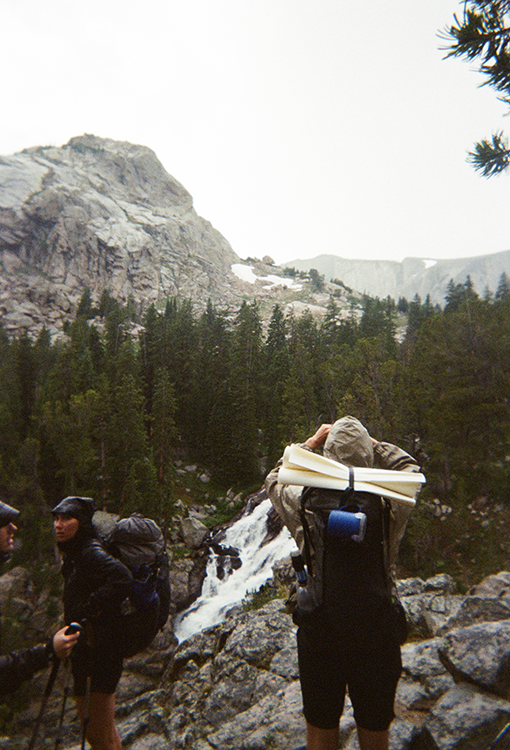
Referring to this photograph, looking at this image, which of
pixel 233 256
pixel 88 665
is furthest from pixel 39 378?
pixel 233 256

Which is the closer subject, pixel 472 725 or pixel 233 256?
pixel 472 725

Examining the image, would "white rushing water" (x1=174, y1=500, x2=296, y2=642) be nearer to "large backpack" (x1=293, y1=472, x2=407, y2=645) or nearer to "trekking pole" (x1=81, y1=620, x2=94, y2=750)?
"trekking pole" (x1=81, y1=620, x2=94, y2=750)

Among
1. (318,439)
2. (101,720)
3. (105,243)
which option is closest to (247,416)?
(101,720)

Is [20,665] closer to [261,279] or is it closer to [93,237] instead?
[93,237]

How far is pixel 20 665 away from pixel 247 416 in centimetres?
3557

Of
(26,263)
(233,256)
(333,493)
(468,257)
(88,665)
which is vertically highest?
(468,257)

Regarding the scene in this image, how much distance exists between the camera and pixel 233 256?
508 ft

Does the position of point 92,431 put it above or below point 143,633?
below

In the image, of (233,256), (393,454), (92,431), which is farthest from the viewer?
(233,256)

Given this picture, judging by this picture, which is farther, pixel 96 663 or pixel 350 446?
pixel 96 663

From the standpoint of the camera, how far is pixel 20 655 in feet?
9.47

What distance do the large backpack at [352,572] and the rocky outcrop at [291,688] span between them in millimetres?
2786

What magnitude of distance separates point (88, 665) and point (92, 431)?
2799 cm

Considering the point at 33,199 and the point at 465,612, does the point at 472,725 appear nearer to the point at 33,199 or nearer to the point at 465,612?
the point at 465,612
